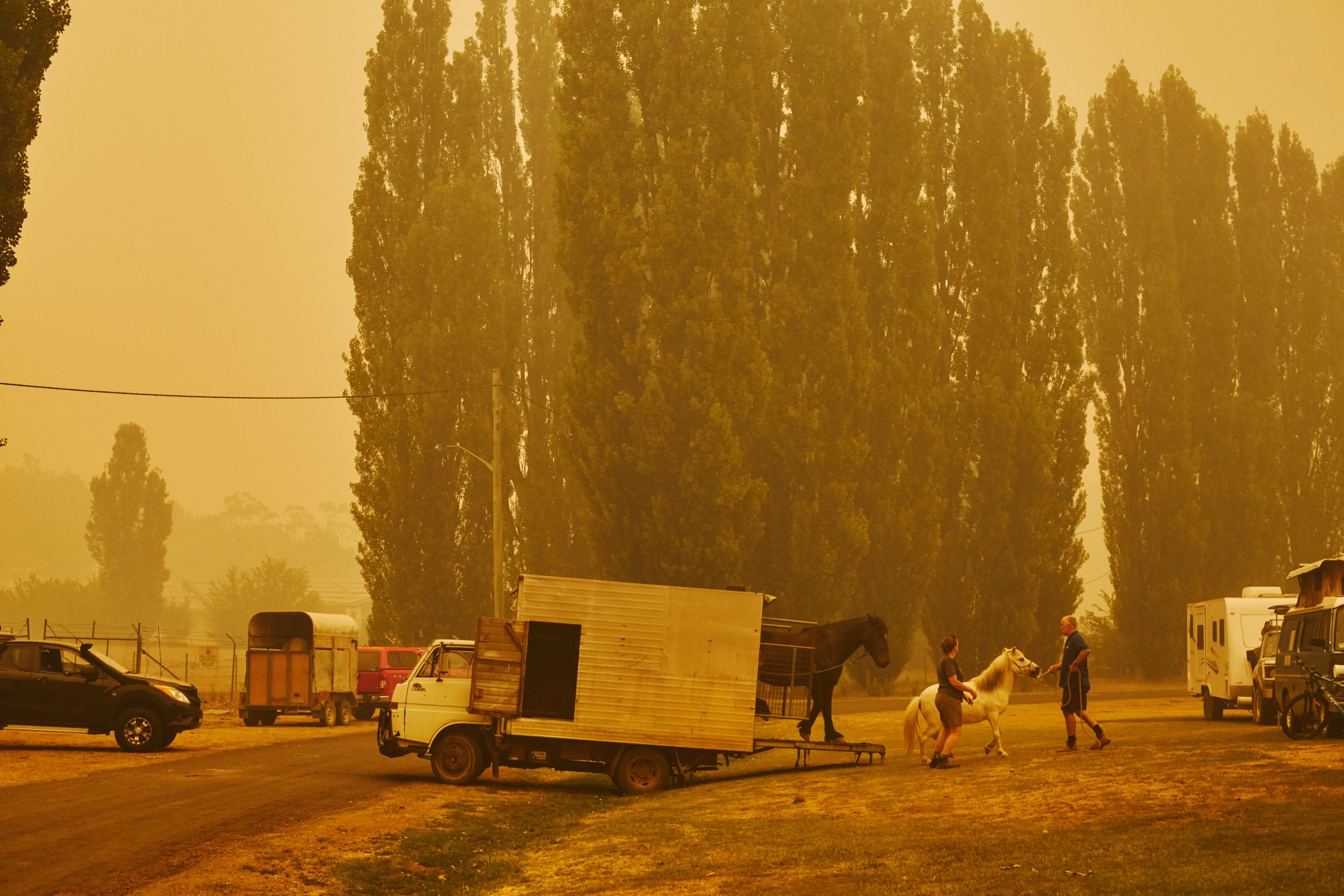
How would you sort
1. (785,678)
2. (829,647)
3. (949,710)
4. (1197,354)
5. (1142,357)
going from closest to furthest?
(949,710), (785,678), (829,647), (1142,357), (1197,354)

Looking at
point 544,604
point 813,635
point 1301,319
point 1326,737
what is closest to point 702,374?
point 813,635

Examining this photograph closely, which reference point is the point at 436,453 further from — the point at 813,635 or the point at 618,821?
the point at 618,821

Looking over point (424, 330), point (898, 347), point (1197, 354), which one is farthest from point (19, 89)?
point (1197, 354)

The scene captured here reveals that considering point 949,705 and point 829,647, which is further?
point 829,647

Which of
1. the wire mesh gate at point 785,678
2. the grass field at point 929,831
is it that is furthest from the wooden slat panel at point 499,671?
the wire mesh gate at point 785,678

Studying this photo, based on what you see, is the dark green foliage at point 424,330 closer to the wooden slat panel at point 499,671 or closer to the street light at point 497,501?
the street light at point 497,501

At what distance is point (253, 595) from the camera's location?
373 ft

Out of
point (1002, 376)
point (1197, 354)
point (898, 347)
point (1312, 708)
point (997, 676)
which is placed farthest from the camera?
point (1197, 354)

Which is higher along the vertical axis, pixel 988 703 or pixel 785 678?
pixel 785 678

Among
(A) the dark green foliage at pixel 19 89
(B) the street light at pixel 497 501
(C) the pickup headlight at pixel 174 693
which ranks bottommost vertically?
(C) the pickup headlight at pixel 174 693

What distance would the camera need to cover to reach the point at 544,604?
18.4m

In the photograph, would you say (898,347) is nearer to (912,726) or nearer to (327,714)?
(327,714)

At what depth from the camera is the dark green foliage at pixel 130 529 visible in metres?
98.4

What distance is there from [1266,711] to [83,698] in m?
20.6
